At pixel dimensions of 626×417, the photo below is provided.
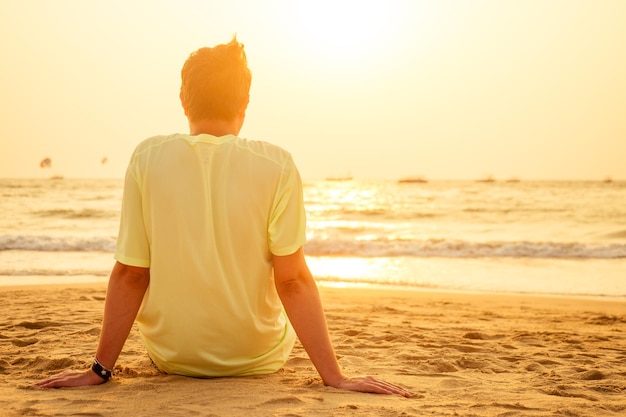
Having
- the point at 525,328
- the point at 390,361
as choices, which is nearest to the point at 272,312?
the point at 390,361

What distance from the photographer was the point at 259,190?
254 cm

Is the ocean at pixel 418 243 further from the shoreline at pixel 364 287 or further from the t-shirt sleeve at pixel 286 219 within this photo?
the t-shirt sleeve at pixel 286 219

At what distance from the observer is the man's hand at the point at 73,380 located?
8.98 feet

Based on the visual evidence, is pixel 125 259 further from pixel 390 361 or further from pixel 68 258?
pixel 68 258

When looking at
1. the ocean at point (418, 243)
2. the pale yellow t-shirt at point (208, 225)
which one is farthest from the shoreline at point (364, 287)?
the pale yellow t-shirt at point (208, 225)

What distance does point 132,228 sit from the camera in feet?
8.50

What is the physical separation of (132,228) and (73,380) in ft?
2.34

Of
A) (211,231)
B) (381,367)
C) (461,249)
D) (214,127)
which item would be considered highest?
(214,127)

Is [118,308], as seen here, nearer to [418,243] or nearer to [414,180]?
[418,243]

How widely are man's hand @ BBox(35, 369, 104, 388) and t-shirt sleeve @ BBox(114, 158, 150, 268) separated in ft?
1.81

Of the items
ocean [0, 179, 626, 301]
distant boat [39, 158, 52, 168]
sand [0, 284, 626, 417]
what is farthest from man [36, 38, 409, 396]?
distant boat [39, 158, 52, 168]

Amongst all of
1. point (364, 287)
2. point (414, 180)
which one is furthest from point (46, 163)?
point (364, 287)

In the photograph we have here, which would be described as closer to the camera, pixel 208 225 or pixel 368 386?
pixel 208 225

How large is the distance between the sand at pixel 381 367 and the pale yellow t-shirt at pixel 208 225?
0.32 metres
